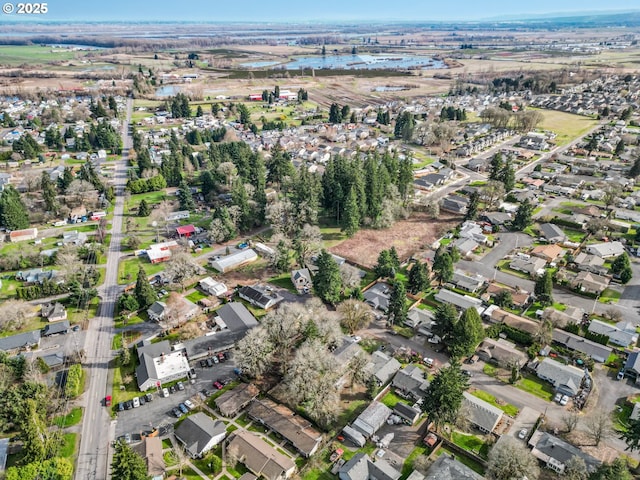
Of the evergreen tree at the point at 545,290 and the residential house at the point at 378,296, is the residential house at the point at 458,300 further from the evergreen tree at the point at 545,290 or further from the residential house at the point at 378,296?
the evergreen tree at the point at 545,290

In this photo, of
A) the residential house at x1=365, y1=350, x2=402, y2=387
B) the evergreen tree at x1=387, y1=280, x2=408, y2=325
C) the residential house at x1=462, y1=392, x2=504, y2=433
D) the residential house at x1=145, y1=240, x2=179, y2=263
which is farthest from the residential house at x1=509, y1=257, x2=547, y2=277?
the residential house at x1=145, y1=240, x2=179, y2=263

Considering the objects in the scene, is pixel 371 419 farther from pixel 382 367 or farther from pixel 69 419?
pixel 69 419

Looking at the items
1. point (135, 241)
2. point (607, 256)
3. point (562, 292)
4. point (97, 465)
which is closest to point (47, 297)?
point (135, 241)

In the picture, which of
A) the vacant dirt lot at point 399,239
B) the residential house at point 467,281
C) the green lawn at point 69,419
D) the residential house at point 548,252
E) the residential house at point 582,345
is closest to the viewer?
the green lawn at point 69,419

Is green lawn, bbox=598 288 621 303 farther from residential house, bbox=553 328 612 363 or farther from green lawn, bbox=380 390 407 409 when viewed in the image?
green lawn, bbox=380 390 407 409

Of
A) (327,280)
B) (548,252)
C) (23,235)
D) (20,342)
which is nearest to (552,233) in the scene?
(548,252)

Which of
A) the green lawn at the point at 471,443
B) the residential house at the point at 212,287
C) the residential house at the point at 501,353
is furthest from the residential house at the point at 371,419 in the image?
the residential house at the point at 212,287

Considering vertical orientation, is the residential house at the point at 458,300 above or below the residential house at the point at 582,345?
above
